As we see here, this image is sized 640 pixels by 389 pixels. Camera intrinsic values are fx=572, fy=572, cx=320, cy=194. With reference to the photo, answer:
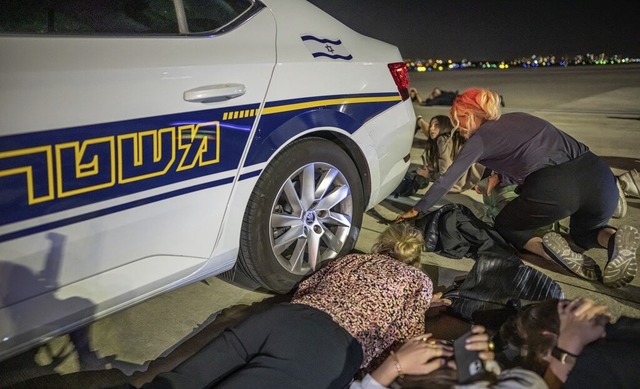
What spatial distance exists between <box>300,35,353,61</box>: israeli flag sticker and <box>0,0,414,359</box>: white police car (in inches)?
0.5

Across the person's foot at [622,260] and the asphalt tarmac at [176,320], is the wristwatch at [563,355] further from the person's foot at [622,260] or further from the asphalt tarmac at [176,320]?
the person's foot at [622,260]

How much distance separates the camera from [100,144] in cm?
190

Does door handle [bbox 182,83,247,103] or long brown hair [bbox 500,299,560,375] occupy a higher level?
door handle [bbox 182,83,247,103]

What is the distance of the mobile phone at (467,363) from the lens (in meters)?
1.70

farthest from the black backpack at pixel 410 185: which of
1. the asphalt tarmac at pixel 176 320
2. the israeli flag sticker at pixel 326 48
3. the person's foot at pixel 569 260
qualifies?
the israeli flag sticker at pixel 326 48

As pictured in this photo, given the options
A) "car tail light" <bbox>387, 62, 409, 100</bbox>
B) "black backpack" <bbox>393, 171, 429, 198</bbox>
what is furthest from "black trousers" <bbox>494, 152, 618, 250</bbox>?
"black backpack" <bbox>393, 171, 429, 198</bbox>

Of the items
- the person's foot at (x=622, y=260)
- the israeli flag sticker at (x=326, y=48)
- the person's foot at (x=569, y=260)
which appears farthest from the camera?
the person's foot at (x=569, y=260)

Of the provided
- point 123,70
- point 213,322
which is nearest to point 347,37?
point 123,70

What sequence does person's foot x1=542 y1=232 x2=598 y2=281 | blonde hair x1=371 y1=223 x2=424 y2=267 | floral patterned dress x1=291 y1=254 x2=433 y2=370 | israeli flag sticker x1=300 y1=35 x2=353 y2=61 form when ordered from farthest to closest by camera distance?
person's foot x1=542 y1=232 x2=598 y2=281
israeli flag sticker x1=300 y1=35 x2=353 y2=61
blonde hair x1=371 y1=223 x2=424 y2=267
floral patterned dress x1=291 y1=254 x2=433 y2=370

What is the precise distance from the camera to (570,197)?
309cm

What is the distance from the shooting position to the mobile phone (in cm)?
170

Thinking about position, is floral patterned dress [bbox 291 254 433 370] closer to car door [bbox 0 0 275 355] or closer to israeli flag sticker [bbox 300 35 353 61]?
car door [bbox 0 0 275 355]

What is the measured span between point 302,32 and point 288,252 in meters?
1.23

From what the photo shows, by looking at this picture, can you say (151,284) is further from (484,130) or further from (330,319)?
(484,130)
